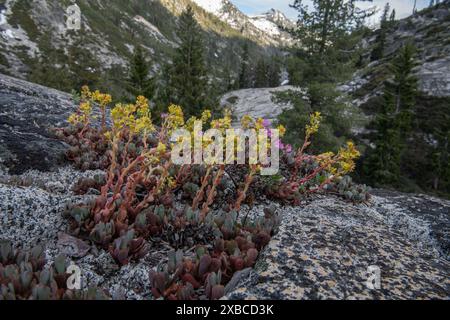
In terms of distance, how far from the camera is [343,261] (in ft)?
11.0

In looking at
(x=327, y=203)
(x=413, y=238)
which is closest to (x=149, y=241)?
(x=327, y=203)

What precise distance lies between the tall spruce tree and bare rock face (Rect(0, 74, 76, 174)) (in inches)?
1355

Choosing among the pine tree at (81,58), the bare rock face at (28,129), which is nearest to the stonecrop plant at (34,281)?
the bare rock face at (28,129)

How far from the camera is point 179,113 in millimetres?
4055

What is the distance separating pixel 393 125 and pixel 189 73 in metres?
23.5

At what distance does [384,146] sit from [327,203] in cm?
3381

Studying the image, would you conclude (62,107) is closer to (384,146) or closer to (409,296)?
(409,296)

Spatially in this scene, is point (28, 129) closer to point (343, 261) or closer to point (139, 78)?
point (343, 261)

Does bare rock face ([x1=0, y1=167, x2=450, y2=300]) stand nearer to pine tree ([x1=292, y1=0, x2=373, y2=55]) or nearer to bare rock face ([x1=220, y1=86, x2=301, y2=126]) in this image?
pine tree ([x1=292, y1=0, x2=373, y2=55])

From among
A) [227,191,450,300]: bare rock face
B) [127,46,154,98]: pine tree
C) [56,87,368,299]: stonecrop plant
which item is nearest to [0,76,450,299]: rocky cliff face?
[227,191,450,300]: bare rock face

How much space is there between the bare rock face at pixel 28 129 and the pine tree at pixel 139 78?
66.5 ft

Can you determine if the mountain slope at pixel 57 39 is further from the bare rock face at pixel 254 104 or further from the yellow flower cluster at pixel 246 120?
the yellow flower cluster at pixel 246 120

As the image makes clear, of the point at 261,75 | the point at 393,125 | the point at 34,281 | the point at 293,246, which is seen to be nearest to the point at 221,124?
the point at 293,246

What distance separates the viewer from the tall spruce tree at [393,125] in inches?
1389
